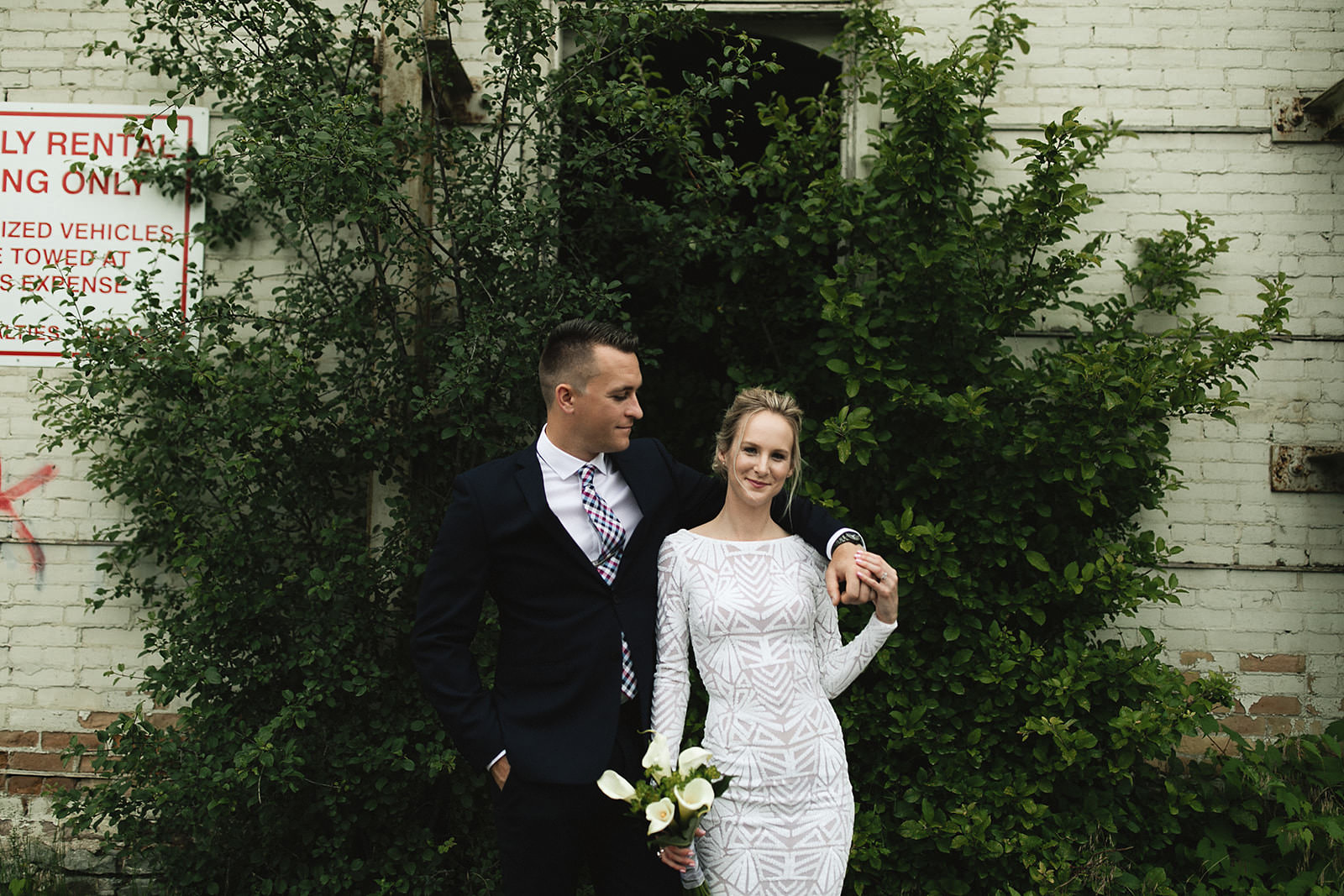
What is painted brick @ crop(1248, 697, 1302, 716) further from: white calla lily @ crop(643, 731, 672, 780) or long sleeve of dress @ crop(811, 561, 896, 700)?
white calla lily @ crop(643, 731, 672, 780)

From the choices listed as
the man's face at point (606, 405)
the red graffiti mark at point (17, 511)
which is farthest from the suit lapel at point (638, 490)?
the red graffiti mark at point (17, 511)

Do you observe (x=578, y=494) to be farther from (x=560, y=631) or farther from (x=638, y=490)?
(x=560, y=631)

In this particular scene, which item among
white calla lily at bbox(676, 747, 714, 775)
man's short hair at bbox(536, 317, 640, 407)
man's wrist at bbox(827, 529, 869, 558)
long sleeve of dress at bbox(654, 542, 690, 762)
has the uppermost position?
man's short hair at bbox(536, 317, 640, 407)

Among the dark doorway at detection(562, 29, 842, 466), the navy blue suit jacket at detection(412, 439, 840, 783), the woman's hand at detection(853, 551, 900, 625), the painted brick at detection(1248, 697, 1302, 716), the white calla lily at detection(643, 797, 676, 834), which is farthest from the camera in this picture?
the painted brick at detection(1248, 697, 1302, 716)

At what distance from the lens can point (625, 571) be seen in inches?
95.7

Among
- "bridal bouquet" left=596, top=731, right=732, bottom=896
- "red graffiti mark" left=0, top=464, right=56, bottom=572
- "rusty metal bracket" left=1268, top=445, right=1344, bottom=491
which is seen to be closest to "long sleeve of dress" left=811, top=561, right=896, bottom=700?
"bridal bouquet" left=596, top=731, right=732, bottom=896

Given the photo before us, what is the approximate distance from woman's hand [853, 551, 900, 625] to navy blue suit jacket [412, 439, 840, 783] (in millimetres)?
245

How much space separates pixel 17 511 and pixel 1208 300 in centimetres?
596

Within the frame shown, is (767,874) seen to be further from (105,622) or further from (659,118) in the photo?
(105,622)

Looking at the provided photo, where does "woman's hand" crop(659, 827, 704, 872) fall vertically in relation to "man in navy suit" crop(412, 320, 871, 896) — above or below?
below

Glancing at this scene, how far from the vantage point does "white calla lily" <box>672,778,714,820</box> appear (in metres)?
1.98

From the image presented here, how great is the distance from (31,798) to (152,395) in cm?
214

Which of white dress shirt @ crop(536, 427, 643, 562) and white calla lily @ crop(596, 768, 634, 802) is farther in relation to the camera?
white dress shirt @ crop(536, 427, 643, 562)

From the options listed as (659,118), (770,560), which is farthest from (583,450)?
(659,118)
